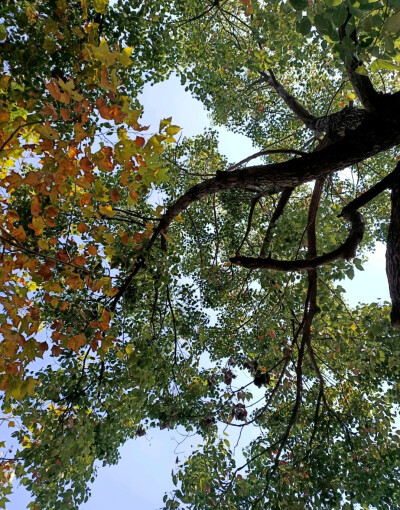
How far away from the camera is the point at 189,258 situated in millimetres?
6883

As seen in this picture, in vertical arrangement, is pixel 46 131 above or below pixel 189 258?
below

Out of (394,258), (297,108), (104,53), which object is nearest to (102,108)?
(104,53)

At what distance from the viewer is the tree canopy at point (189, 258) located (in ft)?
8.11

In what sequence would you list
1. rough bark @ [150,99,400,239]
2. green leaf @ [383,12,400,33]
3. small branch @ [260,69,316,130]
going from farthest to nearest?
small branch @ [260,69,316,130]
rough bark @ [150,99,400,239]
green leaf @ [383,12,400,33]

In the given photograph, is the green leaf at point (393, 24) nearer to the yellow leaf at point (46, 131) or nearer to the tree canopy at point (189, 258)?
the tree canopy at point (189, 258)

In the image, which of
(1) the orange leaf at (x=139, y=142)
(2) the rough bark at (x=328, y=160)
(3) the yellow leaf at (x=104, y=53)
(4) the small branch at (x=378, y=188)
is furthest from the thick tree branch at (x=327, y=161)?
(3) the yellow leaf at (x=104, y=53)

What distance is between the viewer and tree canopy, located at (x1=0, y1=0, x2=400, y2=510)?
2.47 metres

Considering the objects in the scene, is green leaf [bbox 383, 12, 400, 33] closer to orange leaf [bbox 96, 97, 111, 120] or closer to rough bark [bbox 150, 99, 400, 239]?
rough bark [bbox 150, 99, 400, 239]

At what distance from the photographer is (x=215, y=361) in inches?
247

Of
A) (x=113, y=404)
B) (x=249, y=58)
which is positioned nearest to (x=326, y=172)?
(x=113, y=404)

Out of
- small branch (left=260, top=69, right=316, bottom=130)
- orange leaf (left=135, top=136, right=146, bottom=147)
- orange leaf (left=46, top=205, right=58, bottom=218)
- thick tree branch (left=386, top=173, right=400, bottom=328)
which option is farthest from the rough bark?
small branch (left=260, top=69, right=316, bottom=130)

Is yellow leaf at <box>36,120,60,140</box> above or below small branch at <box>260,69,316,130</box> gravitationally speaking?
below

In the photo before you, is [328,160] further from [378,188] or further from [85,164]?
[85,164]

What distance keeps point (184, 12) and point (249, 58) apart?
4.08 feet
